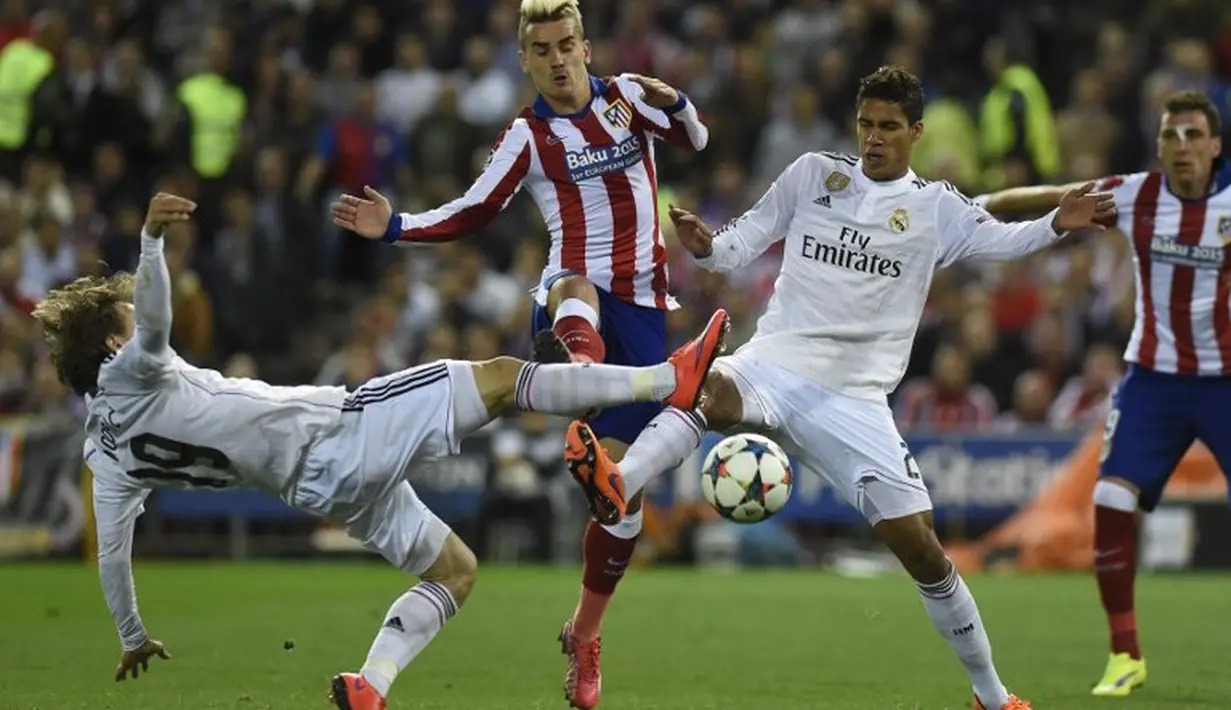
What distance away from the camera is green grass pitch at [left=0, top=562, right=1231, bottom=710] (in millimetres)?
9828

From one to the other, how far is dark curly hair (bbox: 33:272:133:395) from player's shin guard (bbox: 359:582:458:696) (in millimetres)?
1423

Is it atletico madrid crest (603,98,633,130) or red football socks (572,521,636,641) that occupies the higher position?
atletico madrid crest (603,98,633,130)

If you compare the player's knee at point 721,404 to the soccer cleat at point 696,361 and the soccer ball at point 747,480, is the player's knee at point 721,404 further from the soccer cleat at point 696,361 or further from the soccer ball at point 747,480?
the soccer cleat at point 696,361

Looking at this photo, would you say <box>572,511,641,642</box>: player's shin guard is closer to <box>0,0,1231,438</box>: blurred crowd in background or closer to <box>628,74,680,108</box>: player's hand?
<box>628,74,680,108</box>: player's hand

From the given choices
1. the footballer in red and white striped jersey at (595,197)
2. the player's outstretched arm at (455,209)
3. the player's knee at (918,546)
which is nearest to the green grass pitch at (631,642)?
the footballer in red and white striped jersey at (595,197)

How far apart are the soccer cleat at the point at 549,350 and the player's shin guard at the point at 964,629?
1733mm

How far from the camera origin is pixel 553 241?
991 centimetres

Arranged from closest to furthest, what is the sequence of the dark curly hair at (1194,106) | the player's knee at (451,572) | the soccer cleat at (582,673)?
the player's knee at (451,572) → the soccer cleat at (582,673) → the dark curly hair at (1194,106)

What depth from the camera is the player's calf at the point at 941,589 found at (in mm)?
8617

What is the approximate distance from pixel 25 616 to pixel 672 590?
4754 millimetres

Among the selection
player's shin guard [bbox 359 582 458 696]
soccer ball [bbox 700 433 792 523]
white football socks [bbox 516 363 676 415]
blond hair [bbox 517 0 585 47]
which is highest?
blond hair [bbox 517 0 585 47]

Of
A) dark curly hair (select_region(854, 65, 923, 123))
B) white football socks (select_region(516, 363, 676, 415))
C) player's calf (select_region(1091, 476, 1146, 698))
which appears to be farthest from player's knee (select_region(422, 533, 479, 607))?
player's calf (select_region(1091, 476, 1146, 698))

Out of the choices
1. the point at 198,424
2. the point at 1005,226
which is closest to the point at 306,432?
the point at 198,424

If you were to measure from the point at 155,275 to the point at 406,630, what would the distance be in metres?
1.63
